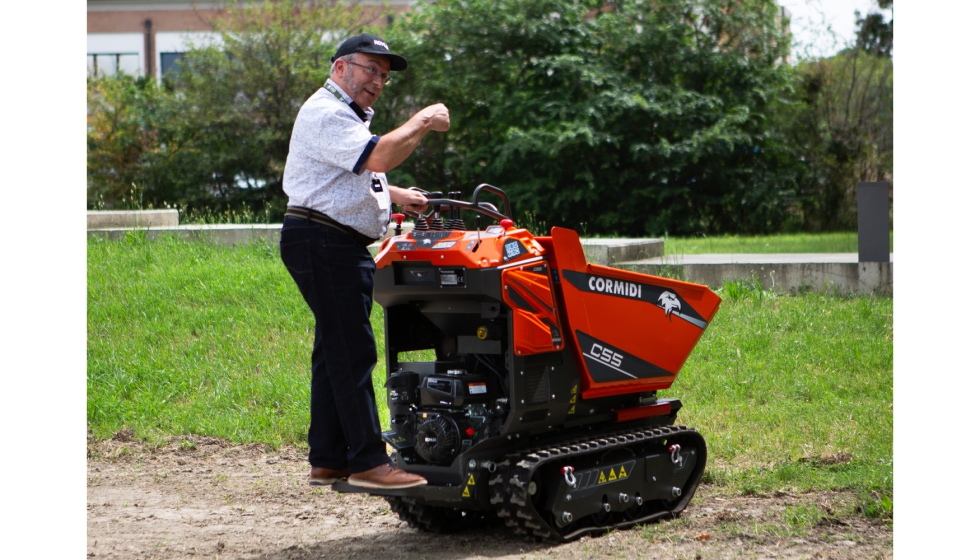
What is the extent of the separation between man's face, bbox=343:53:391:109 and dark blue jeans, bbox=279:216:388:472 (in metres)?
0.61

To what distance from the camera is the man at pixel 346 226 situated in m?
4.01

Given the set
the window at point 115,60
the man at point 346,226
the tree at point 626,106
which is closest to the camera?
the man at point 346,226

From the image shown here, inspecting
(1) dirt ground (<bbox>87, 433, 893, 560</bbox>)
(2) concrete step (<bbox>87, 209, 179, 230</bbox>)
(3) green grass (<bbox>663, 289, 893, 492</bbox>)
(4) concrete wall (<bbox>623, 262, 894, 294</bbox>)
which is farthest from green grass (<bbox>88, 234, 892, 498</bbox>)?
(2) concrete step (<bbox>87, 209, 179, 230</bbox>)

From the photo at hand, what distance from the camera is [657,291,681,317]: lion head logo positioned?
4754mm

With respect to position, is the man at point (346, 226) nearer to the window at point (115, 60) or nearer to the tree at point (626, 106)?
the tree at point (626, 106)

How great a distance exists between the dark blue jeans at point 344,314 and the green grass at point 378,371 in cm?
229

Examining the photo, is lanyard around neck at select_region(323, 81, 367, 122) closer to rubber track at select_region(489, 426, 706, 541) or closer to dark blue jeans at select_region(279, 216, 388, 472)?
dark blue jeans at select_region(279, 216, 388, 472)

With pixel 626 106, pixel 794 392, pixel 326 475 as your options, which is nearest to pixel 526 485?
pixel 326 475

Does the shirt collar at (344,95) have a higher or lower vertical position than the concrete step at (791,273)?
higher

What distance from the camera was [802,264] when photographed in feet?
33.1

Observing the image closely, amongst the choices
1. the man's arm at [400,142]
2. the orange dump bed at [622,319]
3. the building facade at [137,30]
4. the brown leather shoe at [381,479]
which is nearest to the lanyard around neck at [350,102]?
the man's arm at [400,142]

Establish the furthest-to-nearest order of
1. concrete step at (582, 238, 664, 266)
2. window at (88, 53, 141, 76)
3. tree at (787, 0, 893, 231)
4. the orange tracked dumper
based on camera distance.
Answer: window at (88, 53, 141, 76) → tree at (787, 0, 893, 231) → concrete step at (582, 238, 664, 266) → the orange tracked dumper

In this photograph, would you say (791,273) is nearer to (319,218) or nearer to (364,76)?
(364,76)

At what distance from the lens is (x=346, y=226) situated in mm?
4109
